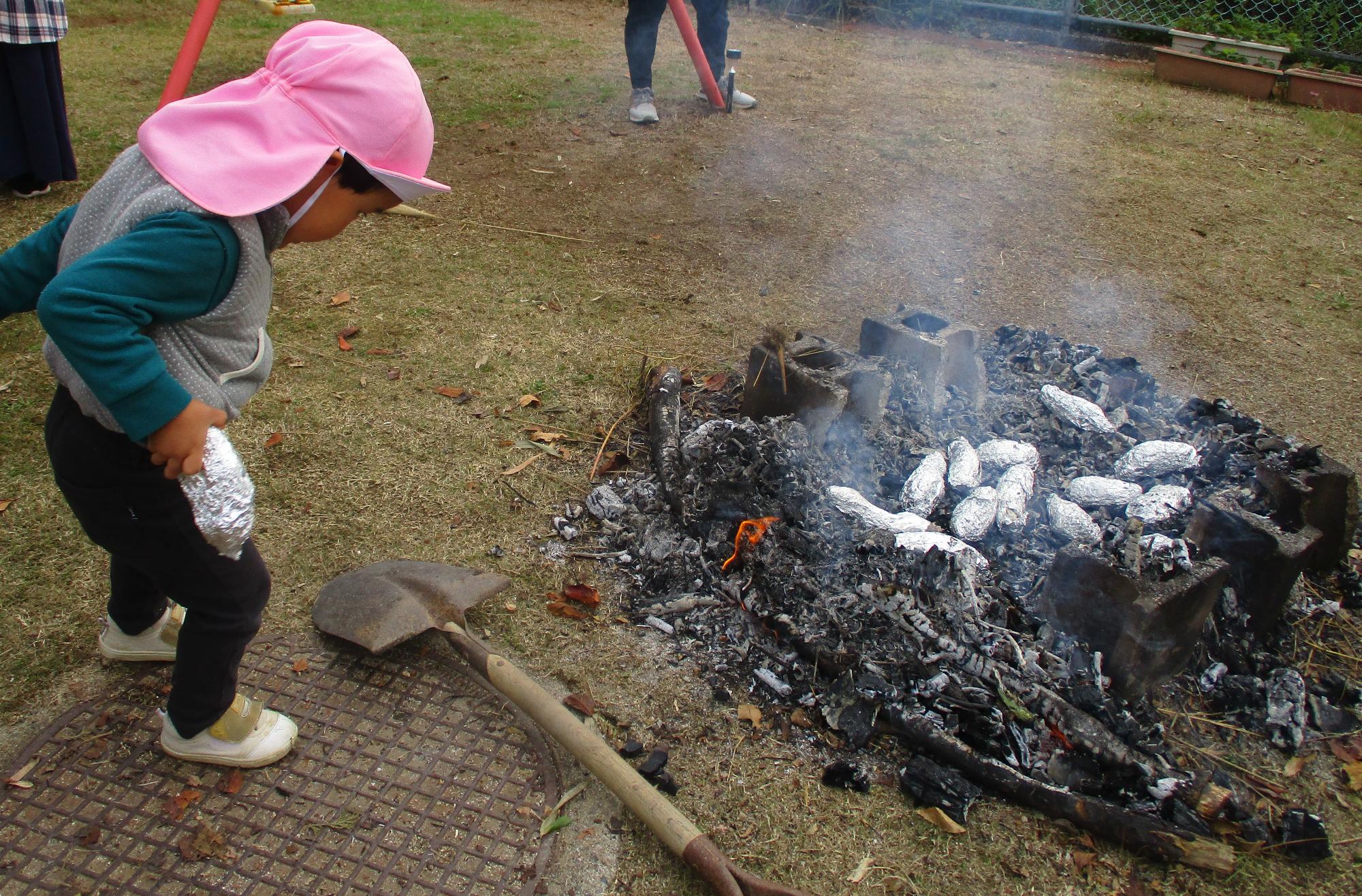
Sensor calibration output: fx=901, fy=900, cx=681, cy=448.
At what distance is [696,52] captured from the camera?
23.2 feet

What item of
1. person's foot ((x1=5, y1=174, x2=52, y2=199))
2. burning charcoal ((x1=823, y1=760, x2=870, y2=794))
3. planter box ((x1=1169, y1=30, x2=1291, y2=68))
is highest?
planter box ((x1=1169, y1=30, x2=1291, y2=68))

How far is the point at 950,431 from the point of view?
133 inches

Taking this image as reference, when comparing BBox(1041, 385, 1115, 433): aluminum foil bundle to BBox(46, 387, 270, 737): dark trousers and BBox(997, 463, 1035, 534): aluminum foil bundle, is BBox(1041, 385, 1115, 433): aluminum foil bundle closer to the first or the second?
BBox(997, 463, 1035, 534): aluminum foil bundle

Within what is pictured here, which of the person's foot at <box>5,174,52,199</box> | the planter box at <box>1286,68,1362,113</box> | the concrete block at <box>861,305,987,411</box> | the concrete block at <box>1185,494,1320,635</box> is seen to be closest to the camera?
the concrete block at <box>1185,494,1320,635</box>

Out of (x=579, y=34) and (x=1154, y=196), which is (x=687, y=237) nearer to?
(x=1154, y=196)

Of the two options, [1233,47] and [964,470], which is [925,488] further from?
[1233,47]

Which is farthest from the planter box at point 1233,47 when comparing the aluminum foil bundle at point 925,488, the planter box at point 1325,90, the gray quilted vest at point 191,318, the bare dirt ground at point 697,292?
the gray quilted vest at point 191,318

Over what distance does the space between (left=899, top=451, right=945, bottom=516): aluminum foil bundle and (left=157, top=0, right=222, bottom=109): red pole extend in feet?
15.5

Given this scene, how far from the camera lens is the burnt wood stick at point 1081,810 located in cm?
224

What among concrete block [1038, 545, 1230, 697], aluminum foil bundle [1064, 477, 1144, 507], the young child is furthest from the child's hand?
aluminum foil bundle [1064, 477, 1144, 507]

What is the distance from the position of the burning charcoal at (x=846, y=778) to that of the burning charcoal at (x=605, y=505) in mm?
1222

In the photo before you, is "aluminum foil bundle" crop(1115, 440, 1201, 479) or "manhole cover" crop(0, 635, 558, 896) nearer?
"manhole cover" crop(0, 635, 558, 896)

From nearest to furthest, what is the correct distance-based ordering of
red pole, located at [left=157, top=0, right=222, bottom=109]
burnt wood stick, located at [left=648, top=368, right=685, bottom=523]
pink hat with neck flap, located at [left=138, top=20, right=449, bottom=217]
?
1. pink hat with neck flap, located at [left=138, top=20, right=449, bottom=217]
2. burnt wood stick, located at [left=648, top=368, right=685, bottom=523]
3. red pole, located at [left=157, top=0, right=222, bottom=109]

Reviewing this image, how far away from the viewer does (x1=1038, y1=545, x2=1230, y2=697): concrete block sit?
250cm
